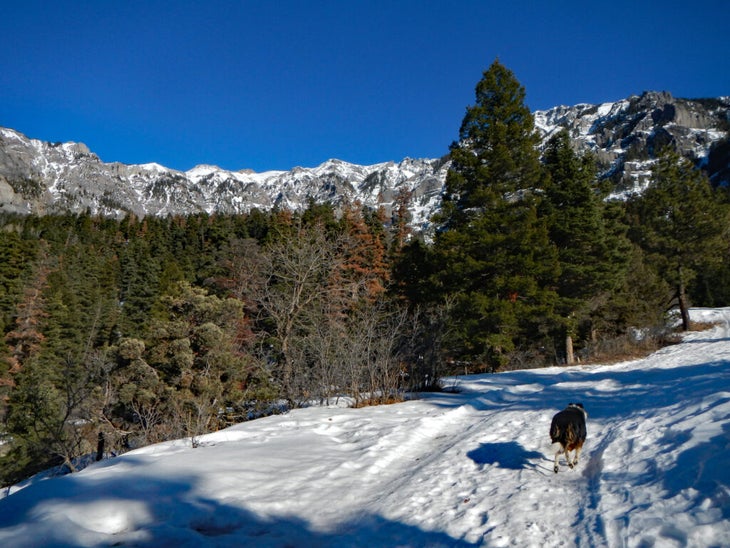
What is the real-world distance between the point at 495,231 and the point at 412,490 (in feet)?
43.5

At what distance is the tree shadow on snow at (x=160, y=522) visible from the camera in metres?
3.01

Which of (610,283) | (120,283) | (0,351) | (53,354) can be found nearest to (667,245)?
(610,283)

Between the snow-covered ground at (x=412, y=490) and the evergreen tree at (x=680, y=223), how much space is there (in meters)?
21.5

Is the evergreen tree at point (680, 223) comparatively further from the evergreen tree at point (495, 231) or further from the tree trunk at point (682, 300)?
the evergreen tree at point (495, 231)

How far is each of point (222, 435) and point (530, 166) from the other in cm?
1474

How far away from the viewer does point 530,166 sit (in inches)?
652

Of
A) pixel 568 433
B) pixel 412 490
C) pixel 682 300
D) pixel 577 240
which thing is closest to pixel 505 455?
pixel 568 433

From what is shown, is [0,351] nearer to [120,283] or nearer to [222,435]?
[120,283]

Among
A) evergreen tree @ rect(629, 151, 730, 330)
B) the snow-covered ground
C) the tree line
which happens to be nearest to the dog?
the snow-covered ground

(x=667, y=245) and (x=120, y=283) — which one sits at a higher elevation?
(x=120, y=283)

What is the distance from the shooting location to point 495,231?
53.2 feet

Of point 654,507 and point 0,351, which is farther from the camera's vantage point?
point 0,351

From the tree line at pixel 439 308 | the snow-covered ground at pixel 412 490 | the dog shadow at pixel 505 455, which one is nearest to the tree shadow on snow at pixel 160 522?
the snow-covered ground at pixel 412 490

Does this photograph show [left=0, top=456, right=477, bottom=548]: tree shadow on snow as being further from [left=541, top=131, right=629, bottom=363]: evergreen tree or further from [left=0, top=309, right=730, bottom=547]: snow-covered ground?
[left=541, top=131, right=629, bottom=363]: evergreen tree
